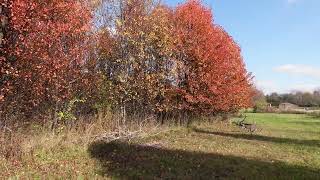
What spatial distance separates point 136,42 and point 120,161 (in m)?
12.5

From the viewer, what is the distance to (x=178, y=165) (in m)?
→ 15.1

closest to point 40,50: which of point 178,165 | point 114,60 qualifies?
point 178,165

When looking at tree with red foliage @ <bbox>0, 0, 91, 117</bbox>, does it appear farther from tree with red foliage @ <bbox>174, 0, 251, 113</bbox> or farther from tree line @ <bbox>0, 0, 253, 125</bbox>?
tree with red foliage @ <bbox>174, 0, 251, 113</bbox>

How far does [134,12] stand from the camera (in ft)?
90.8

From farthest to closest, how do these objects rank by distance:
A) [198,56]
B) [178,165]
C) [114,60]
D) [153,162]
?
[198,56] → [114,60] → [153,162] → [178,165]

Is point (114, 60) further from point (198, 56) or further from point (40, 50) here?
point (40, 50)

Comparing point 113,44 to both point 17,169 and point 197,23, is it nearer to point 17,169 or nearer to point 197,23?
point 197,23

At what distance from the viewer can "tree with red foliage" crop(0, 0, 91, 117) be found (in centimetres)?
1691

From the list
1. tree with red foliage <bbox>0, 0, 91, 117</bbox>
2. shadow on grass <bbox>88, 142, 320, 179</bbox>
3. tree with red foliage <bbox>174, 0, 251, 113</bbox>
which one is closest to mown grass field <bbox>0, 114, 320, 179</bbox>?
shadow on grass <bbox>88, 142, 320, 179</bbox>

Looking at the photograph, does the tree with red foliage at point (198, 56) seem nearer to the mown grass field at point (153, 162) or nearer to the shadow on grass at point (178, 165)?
the mown grass field at point (153, 162)

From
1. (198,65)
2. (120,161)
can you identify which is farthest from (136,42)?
(120,161)

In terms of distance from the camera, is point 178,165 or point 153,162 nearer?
point 178,165

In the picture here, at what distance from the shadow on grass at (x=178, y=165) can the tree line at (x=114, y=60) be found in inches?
140

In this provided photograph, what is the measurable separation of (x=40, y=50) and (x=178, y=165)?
6.57 m
